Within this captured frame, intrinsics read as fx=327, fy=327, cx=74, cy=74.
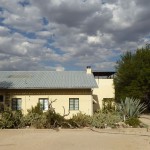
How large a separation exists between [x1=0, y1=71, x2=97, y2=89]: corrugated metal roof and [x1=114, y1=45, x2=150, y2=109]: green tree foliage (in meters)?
5.23

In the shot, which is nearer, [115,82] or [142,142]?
[142,142]

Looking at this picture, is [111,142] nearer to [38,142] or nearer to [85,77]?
[38,142]

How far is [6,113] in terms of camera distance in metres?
22.1

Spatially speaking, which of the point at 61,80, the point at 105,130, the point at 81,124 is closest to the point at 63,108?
the point at 61,80

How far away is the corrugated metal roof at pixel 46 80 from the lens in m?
29.1

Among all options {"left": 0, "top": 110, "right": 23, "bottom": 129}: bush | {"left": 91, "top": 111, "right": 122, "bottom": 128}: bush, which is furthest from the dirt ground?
{"left": 91, "top": 111, "right": 122, "bottom": 128}: bush

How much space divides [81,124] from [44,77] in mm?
10452

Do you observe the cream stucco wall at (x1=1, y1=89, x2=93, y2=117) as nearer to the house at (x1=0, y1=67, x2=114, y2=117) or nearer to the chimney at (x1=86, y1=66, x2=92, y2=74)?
the house at (x1=0, y1=67, x2=114, y2=117)

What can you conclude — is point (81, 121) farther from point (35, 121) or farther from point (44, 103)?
point (44, 103)

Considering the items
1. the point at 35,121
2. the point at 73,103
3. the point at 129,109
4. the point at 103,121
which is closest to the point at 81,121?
the point at 103,121

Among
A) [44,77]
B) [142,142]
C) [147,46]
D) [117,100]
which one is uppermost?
[147,46]

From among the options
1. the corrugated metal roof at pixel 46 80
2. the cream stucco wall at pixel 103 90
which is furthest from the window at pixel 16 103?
the cream stucco wall at pixel 103 90

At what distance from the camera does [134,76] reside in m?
35.3

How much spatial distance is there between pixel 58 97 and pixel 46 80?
8.08ft
